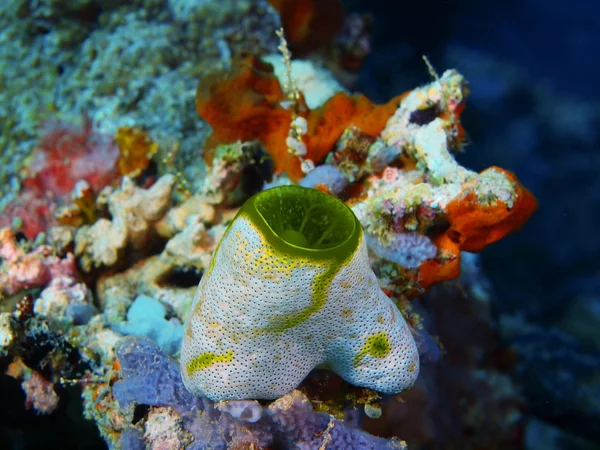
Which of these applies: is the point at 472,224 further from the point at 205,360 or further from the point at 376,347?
the point at 205,360

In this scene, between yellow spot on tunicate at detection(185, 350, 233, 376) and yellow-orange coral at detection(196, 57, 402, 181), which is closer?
yellow spot on tunicate at detection(185, 350, 233, 376)

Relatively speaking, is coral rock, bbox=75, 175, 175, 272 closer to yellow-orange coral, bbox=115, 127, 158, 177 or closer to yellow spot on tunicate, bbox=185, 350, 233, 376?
yellow-orange coral, bbox=115, 127, 158, 177

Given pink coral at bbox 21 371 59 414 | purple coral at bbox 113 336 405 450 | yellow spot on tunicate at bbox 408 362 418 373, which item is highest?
purple coral at bbox 113 336 405 450

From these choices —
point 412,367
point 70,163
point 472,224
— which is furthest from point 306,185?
point 70,163

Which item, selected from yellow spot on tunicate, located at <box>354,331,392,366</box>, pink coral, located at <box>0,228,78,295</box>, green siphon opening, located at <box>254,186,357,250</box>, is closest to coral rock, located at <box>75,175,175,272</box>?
pink coral, located at <box>0,228,78,295</box>

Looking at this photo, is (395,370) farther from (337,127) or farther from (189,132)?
(189,132)
